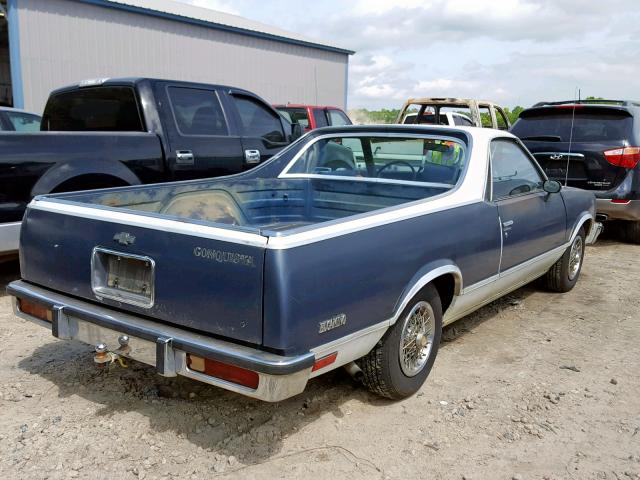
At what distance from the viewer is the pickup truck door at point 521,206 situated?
4230 millimetres

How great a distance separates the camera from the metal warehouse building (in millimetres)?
13477

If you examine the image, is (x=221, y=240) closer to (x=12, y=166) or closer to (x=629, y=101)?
(x=12, y=166)

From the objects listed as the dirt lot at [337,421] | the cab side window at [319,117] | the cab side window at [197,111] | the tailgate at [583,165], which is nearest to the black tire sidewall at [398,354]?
the dirt lot at [337,421]

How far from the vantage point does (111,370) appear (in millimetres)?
3773

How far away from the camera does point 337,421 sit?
3229mm

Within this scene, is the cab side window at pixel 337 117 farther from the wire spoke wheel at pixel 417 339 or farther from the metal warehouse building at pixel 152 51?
the wire spoke wheel at pixel 417 339

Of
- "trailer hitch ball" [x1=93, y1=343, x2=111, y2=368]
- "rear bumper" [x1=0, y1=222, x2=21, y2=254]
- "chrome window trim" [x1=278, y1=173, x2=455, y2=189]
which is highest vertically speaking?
"chrome window trim" [x1=278, y1=173, x2=455, y2=189]

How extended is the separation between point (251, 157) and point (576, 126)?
417 centimetres

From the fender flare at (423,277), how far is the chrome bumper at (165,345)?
2.22ft

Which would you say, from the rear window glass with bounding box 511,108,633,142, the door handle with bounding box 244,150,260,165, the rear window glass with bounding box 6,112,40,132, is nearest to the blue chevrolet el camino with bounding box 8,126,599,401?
the door handle with bounding box 244,150,260,165

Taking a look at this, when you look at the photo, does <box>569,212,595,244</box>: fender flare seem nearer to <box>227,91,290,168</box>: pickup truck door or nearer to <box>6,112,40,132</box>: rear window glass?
<box>227,91,290,168</box>: pickup truck door

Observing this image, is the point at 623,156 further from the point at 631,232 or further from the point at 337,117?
the point at 337,117

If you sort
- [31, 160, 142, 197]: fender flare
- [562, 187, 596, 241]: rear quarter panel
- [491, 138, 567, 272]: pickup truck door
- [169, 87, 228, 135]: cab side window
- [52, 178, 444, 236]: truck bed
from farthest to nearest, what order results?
[169, 87, 228, 135]: cab side window, [562, 187, 596, 241]: rear quarter panel, [31, 160, 142, 197]: fender flare, [491, 138, 567, 272]: pickup truck door, [52, 178, 444, 236]: truck bed

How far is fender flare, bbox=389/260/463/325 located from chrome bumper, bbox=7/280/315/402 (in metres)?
0.68
